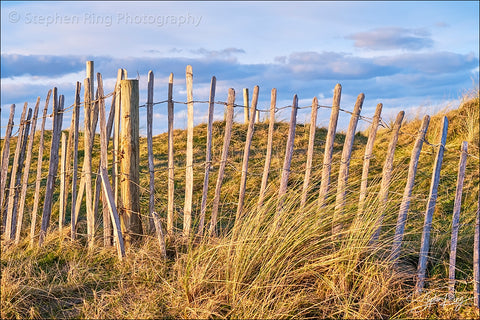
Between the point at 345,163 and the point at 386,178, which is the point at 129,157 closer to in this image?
the point at 345,163

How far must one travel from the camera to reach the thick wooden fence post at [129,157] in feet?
15.6

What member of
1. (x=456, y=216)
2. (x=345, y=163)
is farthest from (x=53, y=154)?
(x=456, y=216)

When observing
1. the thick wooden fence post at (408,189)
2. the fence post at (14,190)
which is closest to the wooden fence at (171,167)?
the thick wooden fence post at (408,189)

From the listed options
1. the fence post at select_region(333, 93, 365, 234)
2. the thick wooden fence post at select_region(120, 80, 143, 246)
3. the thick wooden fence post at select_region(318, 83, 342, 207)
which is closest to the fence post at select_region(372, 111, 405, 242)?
the fence post at select_region(333, 93, 365, 234)

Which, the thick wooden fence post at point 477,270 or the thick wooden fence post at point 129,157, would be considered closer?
the thick wooden fence post at point 477,270

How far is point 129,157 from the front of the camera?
4.77 meters

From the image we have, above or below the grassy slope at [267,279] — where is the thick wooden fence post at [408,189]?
above

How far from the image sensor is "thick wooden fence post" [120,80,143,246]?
4750 millimetres

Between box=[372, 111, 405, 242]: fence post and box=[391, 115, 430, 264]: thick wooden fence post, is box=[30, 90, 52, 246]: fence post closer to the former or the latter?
box=[372, 111, 405, 242]: fence post

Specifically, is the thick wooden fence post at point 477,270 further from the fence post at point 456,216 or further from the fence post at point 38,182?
the fence post at point 38,182

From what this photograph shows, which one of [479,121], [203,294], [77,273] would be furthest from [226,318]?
[479,121]

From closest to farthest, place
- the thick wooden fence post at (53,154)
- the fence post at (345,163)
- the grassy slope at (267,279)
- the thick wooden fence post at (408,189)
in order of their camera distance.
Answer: the grassy slope at (267,279) < the thick wooden fence post at (408,189) < the fence post at (345,163) < the thick wooden fence post at (53,154)

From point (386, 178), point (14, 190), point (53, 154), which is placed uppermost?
point (386, 178)

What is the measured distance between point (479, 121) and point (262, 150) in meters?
3.65
